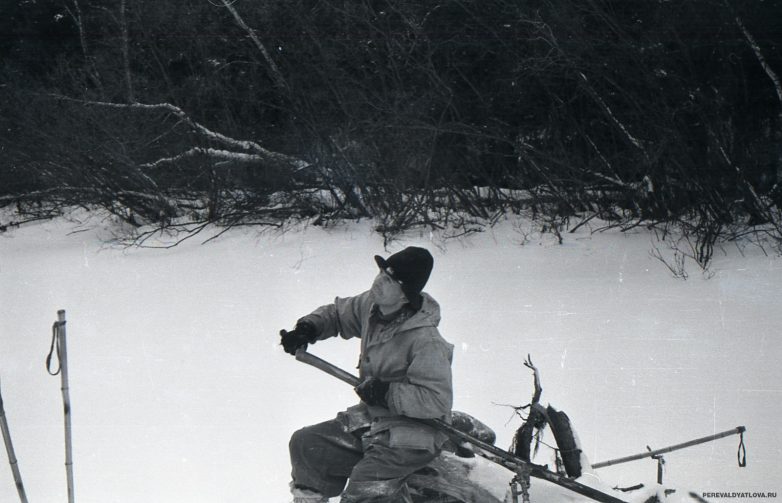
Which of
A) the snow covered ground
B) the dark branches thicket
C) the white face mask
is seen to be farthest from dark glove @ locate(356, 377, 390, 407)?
the dark branches thicket

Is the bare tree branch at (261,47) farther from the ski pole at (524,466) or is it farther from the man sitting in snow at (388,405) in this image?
the ski pole at (524,466)

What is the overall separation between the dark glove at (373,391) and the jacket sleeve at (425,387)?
0.08 feet

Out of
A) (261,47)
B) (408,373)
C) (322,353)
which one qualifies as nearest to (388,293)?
(408,373)

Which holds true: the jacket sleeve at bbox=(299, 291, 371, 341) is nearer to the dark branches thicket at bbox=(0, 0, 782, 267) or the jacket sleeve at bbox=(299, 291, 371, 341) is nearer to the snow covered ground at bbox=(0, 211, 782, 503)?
the snow covered ground at bbox=(0, 211, 782, 503)

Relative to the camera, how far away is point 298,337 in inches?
136

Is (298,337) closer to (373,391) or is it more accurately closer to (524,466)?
(373,391)

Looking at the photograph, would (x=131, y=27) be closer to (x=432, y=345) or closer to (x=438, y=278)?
(x=438, y=278)

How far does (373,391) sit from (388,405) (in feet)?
0.31

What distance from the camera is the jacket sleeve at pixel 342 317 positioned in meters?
3.59

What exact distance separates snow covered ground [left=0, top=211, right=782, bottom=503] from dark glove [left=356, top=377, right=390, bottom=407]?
2.00 meters

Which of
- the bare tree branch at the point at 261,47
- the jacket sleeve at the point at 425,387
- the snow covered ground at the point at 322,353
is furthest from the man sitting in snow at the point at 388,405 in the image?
the bare tree branch at the point at 261,47

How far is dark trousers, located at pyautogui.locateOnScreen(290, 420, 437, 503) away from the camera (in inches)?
122

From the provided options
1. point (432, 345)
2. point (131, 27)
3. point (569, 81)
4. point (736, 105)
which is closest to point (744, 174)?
point (736, 105)

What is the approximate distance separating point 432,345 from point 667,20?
9.86m
